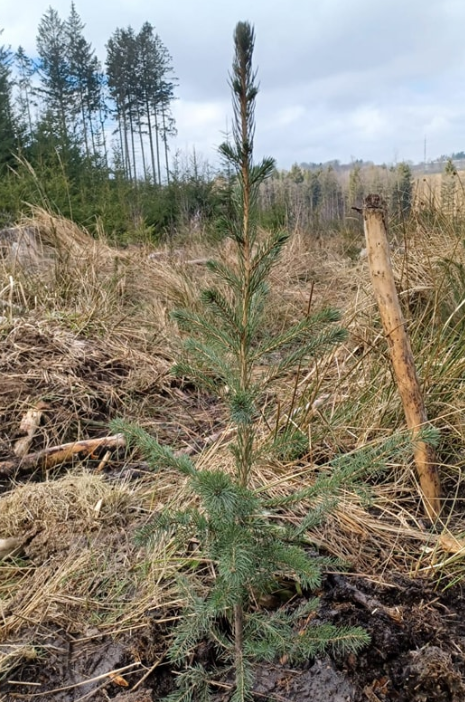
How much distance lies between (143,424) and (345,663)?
1671 millimetres

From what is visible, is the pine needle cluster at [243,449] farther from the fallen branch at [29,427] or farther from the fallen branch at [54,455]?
the fallen branch at [29,427]

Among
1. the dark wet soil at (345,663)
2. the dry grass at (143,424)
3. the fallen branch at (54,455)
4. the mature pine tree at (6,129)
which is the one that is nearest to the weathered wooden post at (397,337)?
the dry grass at (143,424)

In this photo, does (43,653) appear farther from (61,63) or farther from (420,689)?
(61,63)

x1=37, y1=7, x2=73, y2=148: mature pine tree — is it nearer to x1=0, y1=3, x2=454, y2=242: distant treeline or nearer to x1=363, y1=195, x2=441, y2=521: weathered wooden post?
x1=0, y1=3, x2=454, y2=242: distant treeline

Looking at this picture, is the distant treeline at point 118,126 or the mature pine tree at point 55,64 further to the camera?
the mature pine tree at point 55,64

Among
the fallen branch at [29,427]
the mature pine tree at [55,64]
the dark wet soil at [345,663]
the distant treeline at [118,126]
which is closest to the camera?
the dark wet soil at [345,663]

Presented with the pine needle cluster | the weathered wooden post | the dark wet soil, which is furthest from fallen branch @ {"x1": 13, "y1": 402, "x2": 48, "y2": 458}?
the weathered wooden post

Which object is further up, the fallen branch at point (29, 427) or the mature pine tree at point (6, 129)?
the mature pine tree at point (6, 129)

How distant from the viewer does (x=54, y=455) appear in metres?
2.27

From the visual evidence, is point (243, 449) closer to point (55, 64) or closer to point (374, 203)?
point (374, 203)

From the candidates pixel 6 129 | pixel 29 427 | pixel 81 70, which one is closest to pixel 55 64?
pixel 81 70

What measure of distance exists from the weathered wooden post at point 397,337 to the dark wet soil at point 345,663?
39cm

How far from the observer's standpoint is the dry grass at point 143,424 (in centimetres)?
146

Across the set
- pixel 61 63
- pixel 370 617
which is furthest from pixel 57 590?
pixel 61 63
